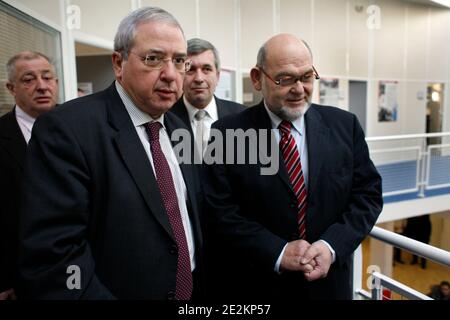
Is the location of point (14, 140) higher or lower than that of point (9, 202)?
higher

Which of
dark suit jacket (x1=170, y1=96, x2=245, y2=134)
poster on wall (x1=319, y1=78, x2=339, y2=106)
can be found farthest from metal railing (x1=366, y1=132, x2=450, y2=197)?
dark suit jacket (x1=170, y1=96, x2=245, y2=134)

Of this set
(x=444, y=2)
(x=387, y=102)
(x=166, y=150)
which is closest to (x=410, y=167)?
(x=387, y=102)

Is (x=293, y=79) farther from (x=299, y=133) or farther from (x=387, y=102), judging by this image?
(x=387, y=102)

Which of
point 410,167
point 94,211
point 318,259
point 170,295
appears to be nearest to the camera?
point 94,211

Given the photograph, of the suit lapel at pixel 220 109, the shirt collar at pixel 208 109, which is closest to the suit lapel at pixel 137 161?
the shirt collar at pixel 208 109

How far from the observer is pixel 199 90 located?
205cm

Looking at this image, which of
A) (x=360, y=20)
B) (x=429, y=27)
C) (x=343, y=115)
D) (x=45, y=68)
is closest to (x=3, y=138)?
(x=45, y=68)

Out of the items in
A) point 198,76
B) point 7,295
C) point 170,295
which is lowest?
point 7,295

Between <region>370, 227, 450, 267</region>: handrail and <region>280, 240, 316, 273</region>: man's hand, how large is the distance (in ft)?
1.25

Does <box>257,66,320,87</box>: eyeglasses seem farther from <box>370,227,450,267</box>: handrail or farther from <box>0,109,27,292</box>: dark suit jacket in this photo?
<box>0,109,27,292</box>: dark suit jacket

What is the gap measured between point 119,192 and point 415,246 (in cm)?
102

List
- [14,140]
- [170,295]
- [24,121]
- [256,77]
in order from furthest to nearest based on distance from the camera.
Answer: [24,121] < [14,140] < [256,77] < [170,295]

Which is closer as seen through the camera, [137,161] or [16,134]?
[137,161]

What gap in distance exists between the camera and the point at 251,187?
4.29ft
